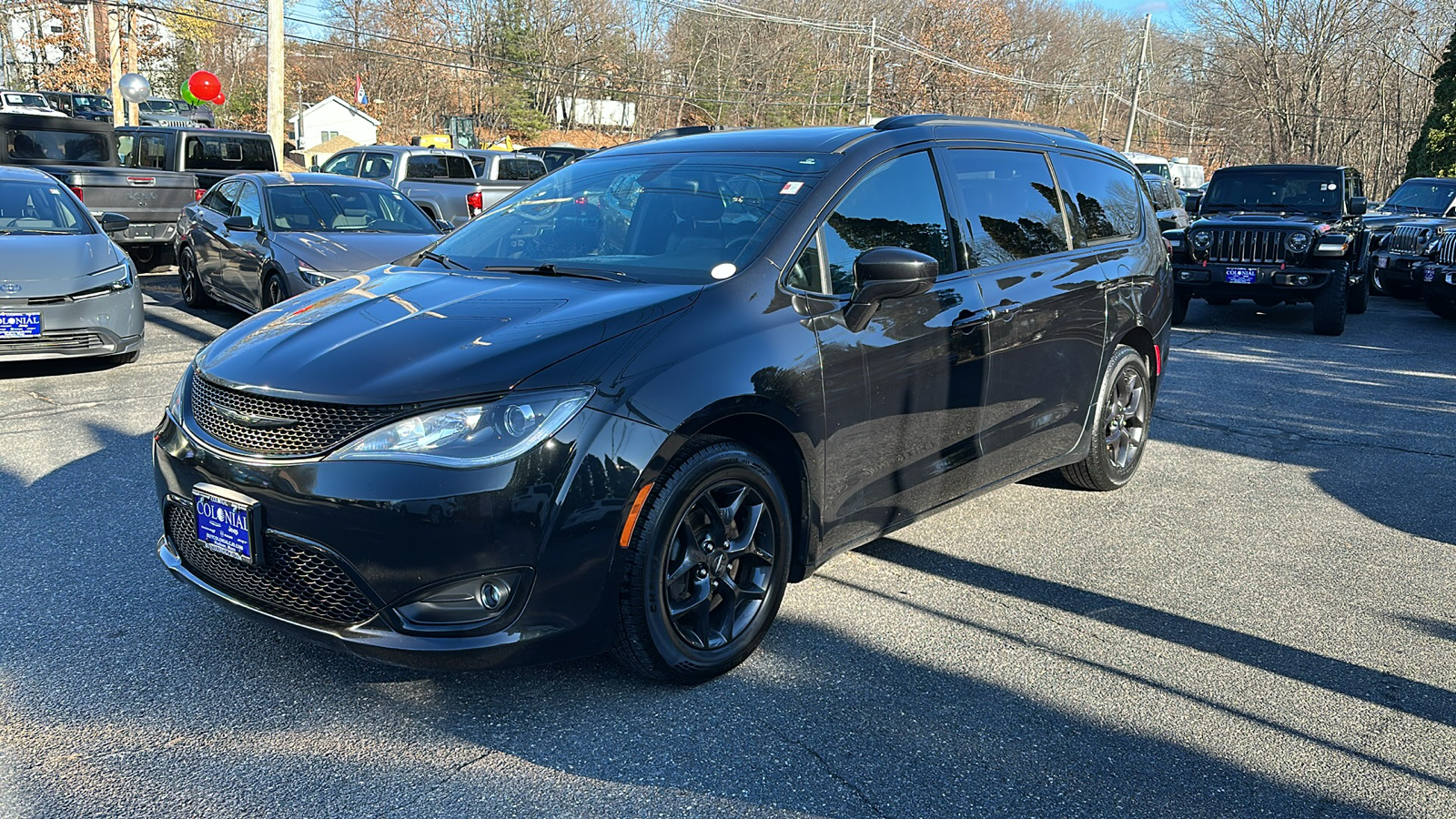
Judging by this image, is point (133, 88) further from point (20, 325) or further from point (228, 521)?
point (228, 521)

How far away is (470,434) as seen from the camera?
300cm

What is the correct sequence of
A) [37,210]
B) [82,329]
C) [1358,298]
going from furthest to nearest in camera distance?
1. [1358,298]
2. [37,210]
3. [82,329]

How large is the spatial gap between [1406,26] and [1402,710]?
47.1m

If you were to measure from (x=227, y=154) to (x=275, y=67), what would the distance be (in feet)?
12.1

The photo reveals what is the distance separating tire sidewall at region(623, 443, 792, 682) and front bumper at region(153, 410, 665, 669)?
0.33ft

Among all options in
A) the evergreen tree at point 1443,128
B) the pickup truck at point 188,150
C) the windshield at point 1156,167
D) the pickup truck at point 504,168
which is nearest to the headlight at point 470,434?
the pickup truck at point 188,150

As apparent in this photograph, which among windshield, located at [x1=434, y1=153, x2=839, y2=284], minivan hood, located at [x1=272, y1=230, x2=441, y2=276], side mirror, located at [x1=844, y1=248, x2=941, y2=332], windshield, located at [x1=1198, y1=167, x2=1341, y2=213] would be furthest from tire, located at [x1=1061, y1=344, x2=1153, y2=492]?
windshield, located at [x1=1198, y1=167, x2=1341, y2=213]

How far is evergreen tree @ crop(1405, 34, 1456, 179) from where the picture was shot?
27297 millimetres

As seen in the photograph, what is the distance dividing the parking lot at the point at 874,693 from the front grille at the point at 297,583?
32cm

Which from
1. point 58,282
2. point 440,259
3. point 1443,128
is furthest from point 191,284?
point 1443,128

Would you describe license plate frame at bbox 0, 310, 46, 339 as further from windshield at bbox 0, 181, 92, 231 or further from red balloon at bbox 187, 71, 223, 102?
red balloon at bbox 187, 71, 223, 102

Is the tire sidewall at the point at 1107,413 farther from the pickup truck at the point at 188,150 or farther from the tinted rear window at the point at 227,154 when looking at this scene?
the tinted rear window at the point at 227,154

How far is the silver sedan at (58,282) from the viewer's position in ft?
25.4

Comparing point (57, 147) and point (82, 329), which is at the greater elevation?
point (57, 147)
